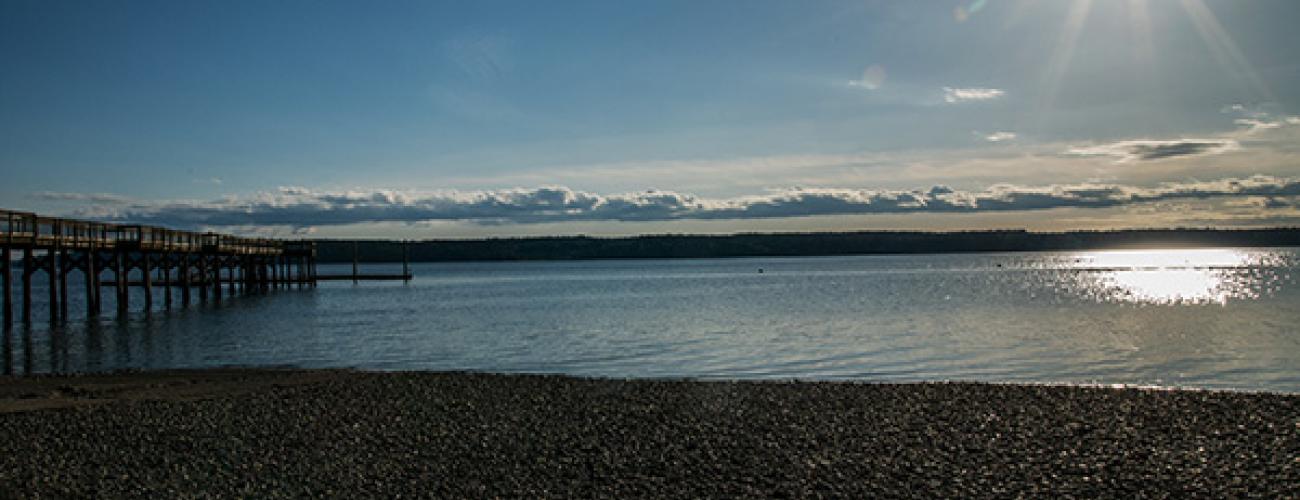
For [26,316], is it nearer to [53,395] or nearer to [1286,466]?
[53,395]

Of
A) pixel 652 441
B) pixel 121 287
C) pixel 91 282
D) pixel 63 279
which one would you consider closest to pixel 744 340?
pixel 652 441

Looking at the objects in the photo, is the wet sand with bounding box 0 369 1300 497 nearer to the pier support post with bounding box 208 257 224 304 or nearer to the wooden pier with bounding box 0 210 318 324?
the wooden pier with bounding box 0 210 318 324

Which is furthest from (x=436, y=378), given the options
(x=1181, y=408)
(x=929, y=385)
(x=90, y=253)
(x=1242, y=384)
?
(x=90, y=253)

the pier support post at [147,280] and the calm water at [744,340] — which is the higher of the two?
the pier support post at [147,280]

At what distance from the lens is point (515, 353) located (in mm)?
26438

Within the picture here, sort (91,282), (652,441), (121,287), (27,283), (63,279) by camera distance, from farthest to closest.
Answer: (121,287), (91,282), (63,279), (27,283), (652,441)

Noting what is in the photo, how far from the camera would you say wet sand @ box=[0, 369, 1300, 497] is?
9727 millimetres

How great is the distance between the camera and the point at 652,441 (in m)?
11.9

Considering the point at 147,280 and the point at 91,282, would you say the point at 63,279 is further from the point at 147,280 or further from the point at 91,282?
the point at 147,280

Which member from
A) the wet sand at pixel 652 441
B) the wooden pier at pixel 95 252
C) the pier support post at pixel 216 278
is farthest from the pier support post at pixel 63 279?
the wet sand at pixel 652 441

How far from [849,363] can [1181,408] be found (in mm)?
9491

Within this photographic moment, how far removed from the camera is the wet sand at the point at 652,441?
973 cm

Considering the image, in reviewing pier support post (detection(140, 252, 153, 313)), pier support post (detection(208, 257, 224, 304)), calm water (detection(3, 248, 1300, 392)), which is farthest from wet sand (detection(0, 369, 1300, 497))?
pier support post (detection(208, 257, 224, 304))

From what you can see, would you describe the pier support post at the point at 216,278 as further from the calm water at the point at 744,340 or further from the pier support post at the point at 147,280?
the pier support post at the point at 147,280
